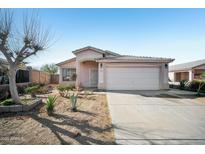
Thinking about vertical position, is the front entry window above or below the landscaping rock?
above

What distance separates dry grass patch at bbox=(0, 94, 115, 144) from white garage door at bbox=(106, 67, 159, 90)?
962cm

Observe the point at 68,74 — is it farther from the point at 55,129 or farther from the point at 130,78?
the point at 55,129

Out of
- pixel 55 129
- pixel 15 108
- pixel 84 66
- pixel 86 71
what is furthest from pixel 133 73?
pixel 55 129

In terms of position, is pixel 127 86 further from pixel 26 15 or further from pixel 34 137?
pixel 34 137

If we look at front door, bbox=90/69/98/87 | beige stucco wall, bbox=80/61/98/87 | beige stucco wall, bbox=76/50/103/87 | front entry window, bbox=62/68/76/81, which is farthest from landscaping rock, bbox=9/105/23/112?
front entry window, bbox=62/68/76/81

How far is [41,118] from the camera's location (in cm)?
593

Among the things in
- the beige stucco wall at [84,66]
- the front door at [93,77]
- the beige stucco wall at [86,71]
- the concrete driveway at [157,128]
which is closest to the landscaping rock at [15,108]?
the concrete driveway at [157,128]

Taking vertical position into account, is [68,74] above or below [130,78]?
above

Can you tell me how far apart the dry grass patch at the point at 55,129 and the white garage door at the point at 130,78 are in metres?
9.62

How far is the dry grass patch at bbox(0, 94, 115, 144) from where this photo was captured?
13.4ft

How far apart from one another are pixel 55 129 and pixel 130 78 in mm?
12283

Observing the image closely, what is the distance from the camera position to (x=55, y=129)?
4.79 m

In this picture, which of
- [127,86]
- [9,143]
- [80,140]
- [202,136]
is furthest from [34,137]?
[127,86]

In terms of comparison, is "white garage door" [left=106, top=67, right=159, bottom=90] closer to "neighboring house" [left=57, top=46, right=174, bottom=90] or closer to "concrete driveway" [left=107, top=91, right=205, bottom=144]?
"neighboring house" [left=57, top=46, right=174, bottom=90]
